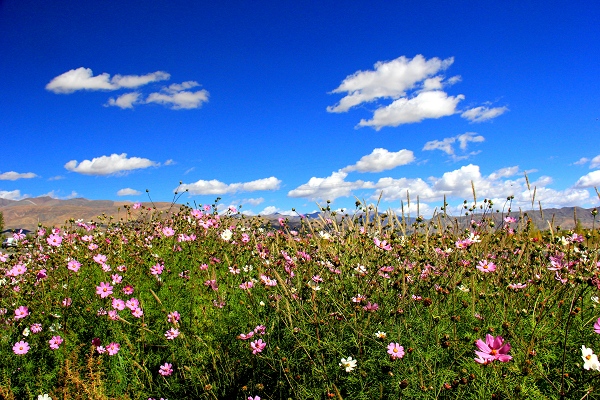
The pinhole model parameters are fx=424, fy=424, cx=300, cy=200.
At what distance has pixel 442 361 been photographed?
2770mm

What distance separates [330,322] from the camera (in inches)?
124

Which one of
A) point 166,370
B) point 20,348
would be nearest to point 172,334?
point 166,370

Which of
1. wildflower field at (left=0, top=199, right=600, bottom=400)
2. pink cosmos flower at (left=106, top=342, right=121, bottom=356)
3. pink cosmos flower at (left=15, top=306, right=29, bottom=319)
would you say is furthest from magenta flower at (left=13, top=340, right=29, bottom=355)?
pink cosmos flower at (left=106, top=342, right=121, bottom=356)

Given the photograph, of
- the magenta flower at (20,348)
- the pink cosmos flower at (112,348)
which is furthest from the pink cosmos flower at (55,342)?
the pink cosmos flower at (112,348)

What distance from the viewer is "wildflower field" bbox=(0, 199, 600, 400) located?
2.56 meters

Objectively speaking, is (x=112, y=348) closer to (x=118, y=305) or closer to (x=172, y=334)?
(x=118, y=305)

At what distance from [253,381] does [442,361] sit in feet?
4.32

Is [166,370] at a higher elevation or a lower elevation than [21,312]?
lower

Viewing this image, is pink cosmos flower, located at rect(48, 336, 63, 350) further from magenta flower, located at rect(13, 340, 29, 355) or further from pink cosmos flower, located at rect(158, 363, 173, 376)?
pink cosmos flower, located at rect(158, 363, 173, 376)

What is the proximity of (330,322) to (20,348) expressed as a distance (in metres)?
2.59

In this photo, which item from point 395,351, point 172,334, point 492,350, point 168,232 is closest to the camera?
point 492,350

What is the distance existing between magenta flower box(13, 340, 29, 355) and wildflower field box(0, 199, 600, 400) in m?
0.01

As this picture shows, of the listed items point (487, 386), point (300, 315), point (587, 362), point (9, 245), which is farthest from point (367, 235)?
point (9, 245)

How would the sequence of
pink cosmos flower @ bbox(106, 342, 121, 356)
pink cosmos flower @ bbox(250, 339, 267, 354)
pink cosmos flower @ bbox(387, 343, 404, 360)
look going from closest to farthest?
pink cosmos flower @ bbox(387, 343, 404, 360), pink cosmos flower @ bbox(250, 339, 267, 354), pink cosmos flower @ bbox(106, 342, 121, 356)
